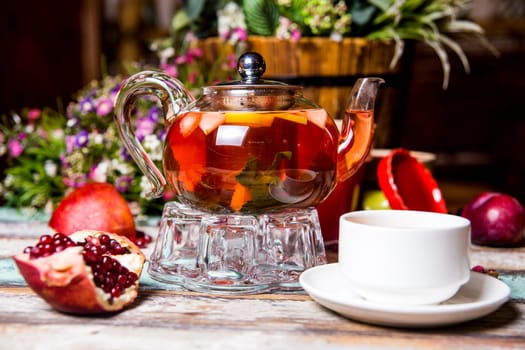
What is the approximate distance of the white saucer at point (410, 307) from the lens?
72 centimetres

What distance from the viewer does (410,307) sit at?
2.39ft

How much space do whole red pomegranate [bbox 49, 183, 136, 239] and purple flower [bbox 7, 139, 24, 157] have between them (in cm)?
48

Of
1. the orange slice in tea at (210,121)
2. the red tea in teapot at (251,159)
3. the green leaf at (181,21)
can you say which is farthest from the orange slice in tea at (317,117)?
the green leaf at (181,21)

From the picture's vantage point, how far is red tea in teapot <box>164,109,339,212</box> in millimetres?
904

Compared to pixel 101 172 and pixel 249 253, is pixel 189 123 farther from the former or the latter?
pixel 101 172

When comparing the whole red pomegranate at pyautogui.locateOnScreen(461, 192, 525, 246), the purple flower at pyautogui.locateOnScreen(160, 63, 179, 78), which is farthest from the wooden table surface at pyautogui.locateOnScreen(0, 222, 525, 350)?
the purple flower at pyautogui.locateOnScreen(160, 63, 179, 78)

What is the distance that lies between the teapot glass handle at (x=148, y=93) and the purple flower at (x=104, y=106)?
23.6 inches

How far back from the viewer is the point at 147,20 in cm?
483

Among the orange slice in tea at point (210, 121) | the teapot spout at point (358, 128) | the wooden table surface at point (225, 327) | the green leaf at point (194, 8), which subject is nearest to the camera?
the wooden table surface at point (225, 327)

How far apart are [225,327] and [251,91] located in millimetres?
326

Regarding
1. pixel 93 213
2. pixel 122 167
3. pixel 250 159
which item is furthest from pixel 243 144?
pixel 122 167

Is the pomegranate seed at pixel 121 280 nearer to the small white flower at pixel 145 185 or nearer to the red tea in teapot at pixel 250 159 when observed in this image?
the red tea in teapot at pixel 250 159

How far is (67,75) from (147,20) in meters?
1.34

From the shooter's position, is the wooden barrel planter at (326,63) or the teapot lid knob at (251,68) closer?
the teapot lid knob at (251,68)
